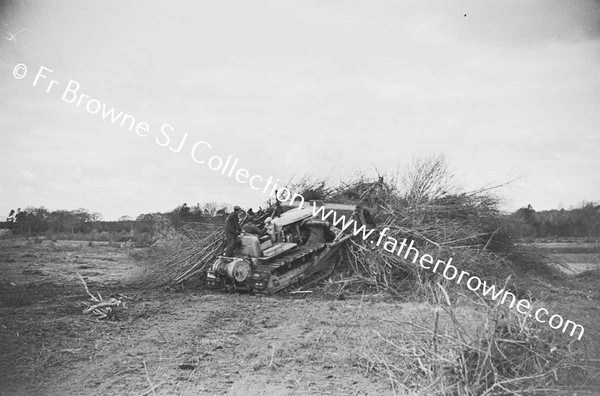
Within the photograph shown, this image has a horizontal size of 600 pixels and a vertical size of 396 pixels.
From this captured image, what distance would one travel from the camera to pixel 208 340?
6887 mm

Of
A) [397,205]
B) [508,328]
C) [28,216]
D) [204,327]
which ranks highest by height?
[397,205]

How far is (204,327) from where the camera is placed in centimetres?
756

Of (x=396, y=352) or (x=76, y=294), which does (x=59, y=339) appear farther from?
(x=396, y=352)

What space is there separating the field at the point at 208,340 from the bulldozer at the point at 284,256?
1.33ft

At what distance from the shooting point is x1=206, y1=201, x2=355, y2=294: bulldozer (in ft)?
33.8

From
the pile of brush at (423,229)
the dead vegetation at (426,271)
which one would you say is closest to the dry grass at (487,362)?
the dead vegetation at (426,271)

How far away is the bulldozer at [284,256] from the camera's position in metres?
10.3

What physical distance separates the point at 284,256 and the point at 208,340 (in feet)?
13.6

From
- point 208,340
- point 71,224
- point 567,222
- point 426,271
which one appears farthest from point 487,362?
point 71,224

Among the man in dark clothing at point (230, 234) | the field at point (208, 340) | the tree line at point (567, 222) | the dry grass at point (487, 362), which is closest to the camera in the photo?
the dry grass at point (487, 362)

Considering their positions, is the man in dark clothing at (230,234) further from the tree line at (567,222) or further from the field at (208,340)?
the tree line at (567,222)

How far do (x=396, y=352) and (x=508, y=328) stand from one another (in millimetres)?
1407

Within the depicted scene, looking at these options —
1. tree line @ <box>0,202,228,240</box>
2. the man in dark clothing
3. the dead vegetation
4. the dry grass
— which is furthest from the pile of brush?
tree line @ <box>0,202,228,240</box>

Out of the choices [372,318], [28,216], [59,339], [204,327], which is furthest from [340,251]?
[28,216]
